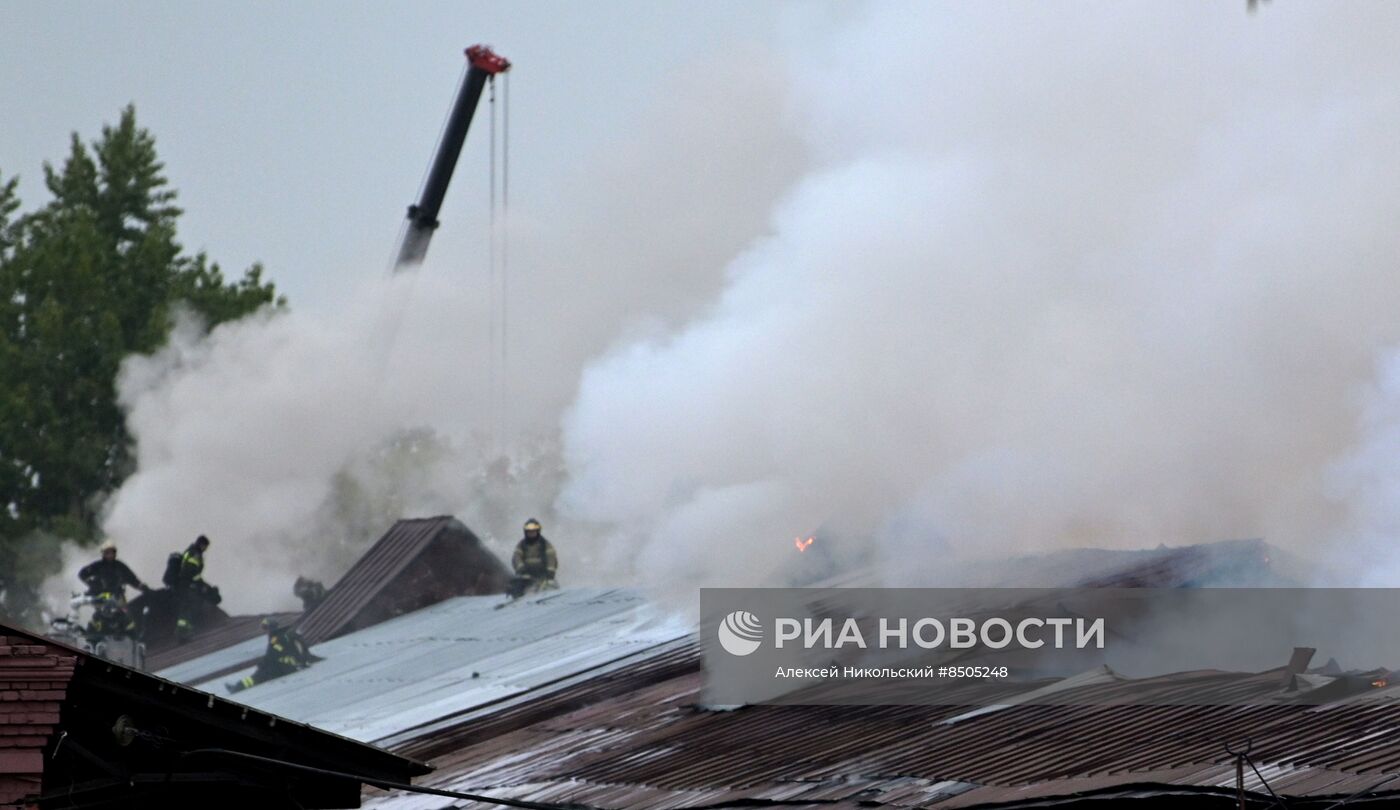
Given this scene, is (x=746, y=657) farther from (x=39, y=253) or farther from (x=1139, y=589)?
(x=39, y=253)

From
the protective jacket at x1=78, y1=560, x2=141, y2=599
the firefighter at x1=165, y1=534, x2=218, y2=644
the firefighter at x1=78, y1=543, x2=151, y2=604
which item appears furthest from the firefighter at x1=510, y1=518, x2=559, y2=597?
the firefighter at x1=165, y1=534, x2=218, y2=644

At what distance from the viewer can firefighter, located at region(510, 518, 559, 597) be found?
3447 cm

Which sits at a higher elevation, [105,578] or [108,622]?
[105,578]

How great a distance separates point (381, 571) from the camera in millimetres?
37562

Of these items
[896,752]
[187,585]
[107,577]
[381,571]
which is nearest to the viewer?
[896,752]

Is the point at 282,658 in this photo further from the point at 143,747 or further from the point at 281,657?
the point at 143,747

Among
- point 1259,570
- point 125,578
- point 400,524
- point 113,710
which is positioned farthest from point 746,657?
point 125,578

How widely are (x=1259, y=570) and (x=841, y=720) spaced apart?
5406mm

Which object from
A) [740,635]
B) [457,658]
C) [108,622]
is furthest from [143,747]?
[108,622]

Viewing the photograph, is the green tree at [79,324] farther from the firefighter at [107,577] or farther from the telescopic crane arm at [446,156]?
the firefighter at [107,577]

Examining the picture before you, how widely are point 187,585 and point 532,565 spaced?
11040mm

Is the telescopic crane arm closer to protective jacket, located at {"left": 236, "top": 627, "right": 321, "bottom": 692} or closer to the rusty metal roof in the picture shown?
protective jacket, located at {"left": 236, "top": 627, "right": 321, "bottom": 692}

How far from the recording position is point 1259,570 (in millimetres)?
22297

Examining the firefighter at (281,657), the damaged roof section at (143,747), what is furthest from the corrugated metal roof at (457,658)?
the damaged roof section at (143,747)
